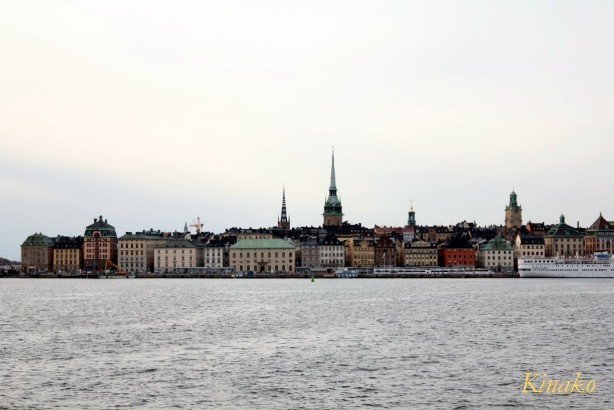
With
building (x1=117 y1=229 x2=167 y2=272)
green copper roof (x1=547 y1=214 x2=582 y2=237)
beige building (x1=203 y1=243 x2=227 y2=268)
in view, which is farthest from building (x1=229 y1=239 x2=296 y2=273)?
green copper roof (x1=547 y1=214 x2=582 y2=237)

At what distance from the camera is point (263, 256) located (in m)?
155

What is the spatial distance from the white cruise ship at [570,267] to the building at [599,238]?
24.3m

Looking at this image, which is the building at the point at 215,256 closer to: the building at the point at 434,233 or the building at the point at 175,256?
the building at the point at 175,256

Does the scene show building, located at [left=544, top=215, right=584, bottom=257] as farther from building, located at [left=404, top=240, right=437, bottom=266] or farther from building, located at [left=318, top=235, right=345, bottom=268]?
building, located at [left=318, top=235, right=345, bottom=268]

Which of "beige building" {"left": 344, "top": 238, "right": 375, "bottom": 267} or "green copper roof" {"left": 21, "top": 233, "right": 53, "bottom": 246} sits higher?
"green copper roof" {"left": 21, "top": 233, "right": 53, "bottom": 246}

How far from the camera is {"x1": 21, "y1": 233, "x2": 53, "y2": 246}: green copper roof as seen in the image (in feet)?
546

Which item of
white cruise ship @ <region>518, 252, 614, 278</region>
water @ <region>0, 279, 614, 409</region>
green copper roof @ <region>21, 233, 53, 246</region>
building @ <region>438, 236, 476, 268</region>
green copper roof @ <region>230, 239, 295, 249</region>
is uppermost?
green copper roof @ <region>21, 233, 53, 246</region>

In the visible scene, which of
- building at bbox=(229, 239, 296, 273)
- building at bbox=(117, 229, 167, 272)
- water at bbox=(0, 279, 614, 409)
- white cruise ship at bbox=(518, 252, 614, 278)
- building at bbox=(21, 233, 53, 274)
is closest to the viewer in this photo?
water at bbox=(0, 279, 614, 409)

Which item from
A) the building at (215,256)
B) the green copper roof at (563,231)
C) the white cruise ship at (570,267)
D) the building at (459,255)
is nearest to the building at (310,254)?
the building at (215,256)

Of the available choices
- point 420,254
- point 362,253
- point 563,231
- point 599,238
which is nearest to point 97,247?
point 362,253

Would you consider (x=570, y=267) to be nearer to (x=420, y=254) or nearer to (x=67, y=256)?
(x=420, y=254)

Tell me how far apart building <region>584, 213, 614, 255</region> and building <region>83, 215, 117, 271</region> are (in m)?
82.6

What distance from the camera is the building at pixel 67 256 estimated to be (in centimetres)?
16562

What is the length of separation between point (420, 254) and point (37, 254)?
66.3 m
